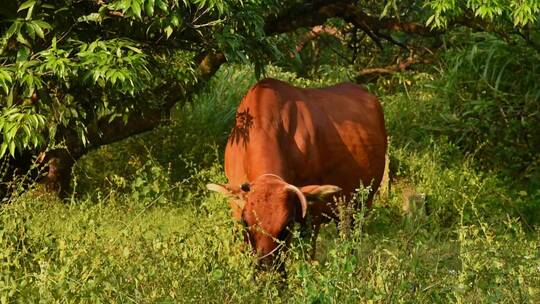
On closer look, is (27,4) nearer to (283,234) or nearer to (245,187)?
(245,187)

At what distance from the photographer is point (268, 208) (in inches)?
Result: 303

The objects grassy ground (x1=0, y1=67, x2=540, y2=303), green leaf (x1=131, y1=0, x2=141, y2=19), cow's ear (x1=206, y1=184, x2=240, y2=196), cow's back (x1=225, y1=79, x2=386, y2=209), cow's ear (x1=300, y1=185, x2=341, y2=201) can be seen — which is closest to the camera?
grassy ground (x1=0, y1=67, x2=540, y2=303)

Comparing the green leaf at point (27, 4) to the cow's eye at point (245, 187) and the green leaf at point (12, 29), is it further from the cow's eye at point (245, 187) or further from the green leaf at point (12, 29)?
the cow's eye at point (245, 187)

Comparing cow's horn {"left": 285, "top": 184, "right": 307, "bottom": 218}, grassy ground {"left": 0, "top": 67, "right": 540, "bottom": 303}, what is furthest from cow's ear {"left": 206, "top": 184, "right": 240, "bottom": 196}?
cow's horn {"left": 285, "top": 184, "right": 307, "bottom": 218}

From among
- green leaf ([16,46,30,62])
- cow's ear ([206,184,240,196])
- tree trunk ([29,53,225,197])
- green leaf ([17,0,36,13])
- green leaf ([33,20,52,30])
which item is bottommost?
tree trunk ([29,53,225,197])

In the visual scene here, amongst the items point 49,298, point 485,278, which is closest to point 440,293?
point 485,278

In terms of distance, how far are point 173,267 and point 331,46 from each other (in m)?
16.5

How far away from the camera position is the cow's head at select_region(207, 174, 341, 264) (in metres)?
7.61

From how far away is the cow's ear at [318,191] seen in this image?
8.20 meters

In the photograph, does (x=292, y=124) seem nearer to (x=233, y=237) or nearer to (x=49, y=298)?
(x=233, y=237)

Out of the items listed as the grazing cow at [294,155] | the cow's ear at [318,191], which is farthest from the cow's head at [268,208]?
the cow's ear at [318,191]

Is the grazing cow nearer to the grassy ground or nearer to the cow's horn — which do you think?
the cow's horn

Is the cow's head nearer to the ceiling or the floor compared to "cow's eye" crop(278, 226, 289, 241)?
nearer to the ceiling

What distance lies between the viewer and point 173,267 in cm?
605
